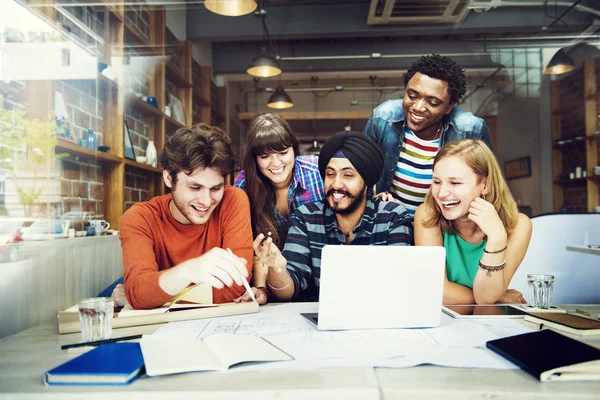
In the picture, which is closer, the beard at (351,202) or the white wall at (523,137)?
the beard at (351,202)

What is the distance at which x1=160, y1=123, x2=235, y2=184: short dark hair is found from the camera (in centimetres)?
181

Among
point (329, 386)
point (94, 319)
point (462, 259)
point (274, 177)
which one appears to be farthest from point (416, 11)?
point (329, 386)

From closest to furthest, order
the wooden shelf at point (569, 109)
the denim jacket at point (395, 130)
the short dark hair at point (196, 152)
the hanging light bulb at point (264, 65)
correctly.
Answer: the short dark hair at point (196, 152)
the denim jacket at point (395, 130)
the hanging light bulb at point (264, 65)
the wooden shelf at point (569, 109)

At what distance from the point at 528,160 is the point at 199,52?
13.0ft

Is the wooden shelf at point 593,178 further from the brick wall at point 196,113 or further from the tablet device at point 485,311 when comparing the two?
the tablet device at point 485,311

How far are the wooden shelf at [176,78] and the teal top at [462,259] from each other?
330 cm

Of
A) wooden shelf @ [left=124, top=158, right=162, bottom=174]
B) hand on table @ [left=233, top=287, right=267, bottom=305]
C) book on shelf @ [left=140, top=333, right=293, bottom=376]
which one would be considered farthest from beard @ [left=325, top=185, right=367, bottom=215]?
wooden shelf @ [left=124, top=158, right=162, bottom=174]

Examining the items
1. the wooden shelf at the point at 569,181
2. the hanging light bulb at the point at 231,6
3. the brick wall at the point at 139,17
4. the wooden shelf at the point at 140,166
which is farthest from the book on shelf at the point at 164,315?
the wooden shelf at the point at 569,181

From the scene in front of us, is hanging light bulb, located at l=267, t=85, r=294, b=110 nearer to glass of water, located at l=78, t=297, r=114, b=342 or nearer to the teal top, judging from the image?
the teal top

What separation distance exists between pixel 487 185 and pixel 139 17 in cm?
318

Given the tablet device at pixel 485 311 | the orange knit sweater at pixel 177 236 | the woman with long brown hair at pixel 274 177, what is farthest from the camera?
the woman with long brown hair at pixel 274 177

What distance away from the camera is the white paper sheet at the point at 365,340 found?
91 centimetres

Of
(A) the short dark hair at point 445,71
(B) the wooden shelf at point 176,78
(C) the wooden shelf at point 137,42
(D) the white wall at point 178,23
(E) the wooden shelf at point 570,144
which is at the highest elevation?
(D) the white wall at point 178,23

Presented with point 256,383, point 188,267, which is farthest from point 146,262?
point 256,383
